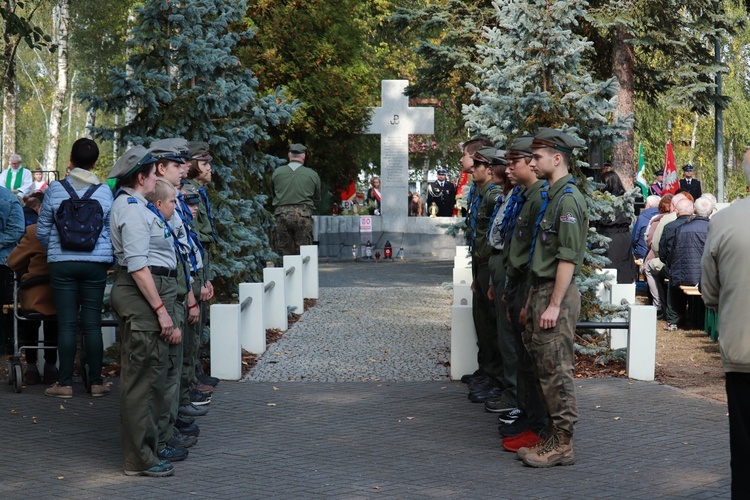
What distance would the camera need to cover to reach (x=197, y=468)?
7.51m

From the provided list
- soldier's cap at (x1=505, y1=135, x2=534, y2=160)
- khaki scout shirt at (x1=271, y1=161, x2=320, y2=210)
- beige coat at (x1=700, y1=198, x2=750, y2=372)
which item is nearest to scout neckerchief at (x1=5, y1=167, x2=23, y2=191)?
khaki scout shirt at (x1=271, y1=161, x2=320, y2=210)

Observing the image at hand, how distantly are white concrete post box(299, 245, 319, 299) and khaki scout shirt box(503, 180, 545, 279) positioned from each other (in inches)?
377

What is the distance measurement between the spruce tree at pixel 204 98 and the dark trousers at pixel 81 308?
2.49m

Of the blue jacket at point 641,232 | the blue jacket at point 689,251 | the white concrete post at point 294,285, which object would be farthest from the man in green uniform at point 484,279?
the blue jacket at point 641,232

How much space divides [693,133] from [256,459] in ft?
150

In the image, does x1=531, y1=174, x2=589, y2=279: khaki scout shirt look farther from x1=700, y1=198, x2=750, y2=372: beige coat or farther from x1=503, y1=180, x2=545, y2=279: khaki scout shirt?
x1=700, y1=198, x2=750, y2=372: beige coat

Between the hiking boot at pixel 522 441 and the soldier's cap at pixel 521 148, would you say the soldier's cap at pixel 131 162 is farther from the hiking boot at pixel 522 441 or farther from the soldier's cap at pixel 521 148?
the hiking boot at pixel 522 441

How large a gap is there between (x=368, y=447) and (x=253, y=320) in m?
4.45

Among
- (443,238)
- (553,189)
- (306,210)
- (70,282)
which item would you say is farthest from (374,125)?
(553,189)

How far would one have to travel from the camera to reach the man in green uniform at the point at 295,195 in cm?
1677

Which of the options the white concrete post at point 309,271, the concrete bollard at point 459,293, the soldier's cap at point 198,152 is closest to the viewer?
the soldier's cap at point 198,152

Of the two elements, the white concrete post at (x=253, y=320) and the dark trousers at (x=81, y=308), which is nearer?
the dark trousers at (x=81, y=308)

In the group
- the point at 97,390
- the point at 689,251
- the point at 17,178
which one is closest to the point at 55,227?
the point at 97,390

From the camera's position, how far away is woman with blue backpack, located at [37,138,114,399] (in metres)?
9.51
